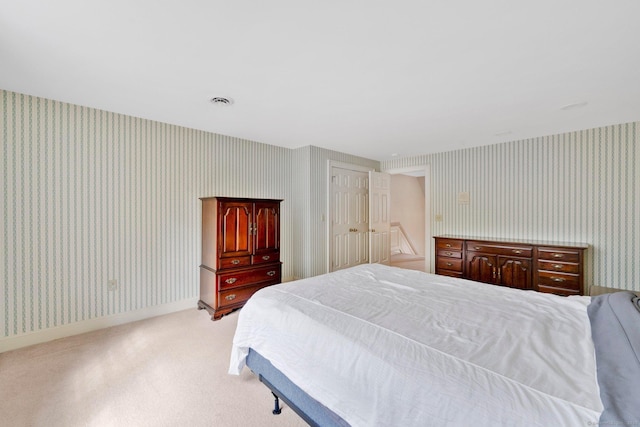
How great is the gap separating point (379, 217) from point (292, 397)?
4.16m

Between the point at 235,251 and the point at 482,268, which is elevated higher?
the point at 235,251

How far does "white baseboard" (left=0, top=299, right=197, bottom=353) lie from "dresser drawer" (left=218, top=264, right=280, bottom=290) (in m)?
0.71

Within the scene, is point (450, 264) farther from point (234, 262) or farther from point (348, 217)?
point (234, 262)

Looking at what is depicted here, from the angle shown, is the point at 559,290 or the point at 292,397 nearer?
the point at 292,397

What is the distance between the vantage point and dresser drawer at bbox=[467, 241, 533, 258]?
3.57m

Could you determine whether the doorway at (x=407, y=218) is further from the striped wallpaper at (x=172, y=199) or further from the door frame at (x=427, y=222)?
the striped wallpaper at (x=172, y=199)

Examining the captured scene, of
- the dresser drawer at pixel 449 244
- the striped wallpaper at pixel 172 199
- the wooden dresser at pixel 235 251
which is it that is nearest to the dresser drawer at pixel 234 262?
the wooden dresser at pixel 235 251

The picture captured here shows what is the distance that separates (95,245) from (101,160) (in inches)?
35.4

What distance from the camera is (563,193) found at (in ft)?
12.2

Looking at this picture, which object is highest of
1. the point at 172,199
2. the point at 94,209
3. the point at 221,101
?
the point at 221,101

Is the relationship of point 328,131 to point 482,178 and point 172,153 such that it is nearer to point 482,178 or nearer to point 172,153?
point 172,153

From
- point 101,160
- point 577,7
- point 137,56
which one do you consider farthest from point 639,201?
point 101,160

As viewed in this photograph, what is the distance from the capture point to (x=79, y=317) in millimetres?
2816

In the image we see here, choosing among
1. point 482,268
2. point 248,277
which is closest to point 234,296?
point 248,277
